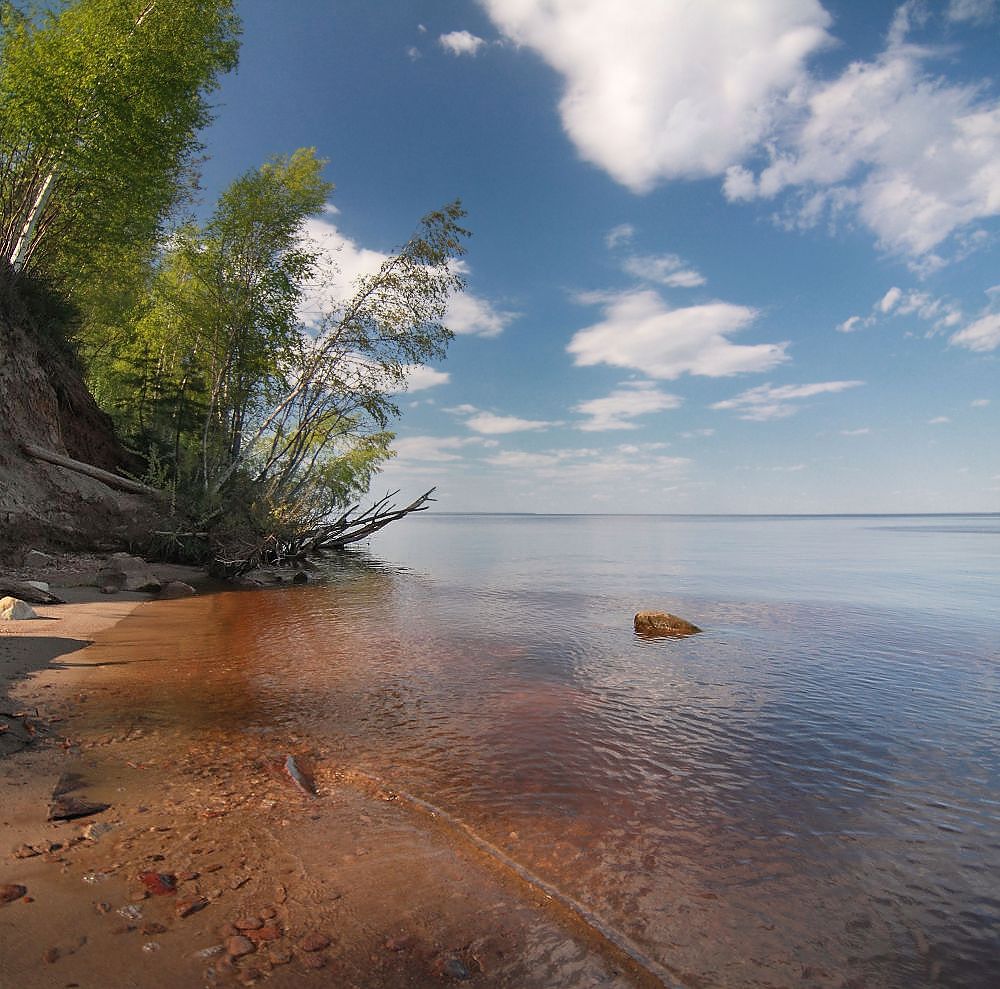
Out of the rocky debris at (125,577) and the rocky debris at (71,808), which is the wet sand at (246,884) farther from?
the rocky debris at (125,577)

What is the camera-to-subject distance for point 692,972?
2.77 meters

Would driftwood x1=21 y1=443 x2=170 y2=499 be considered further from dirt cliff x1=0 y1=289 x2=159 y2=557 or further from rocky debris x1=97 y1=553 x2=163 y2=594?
rocky debris x1=97 y1=553 x2=163 y2=594

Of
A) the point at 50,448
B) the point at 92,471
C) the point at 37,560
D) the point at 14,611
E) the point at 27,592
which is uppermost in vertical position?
the point at 50,448

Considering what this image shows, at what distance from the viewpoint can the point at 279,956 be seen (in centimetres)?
258

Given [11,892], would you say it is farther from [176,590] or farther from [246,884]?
[176,590]

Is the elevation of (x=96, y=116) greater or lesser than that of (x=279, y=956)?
greater

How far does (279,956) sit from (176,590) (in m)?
13.6

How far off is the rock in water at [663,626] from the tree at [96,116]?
52.3 ft

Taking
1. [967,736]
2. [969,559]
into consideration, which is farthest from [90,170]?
[969,559]

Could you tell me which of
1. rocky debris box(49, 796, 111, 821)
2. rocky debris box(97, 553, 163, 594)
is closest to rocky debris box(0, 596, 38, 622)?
rocky debris box(97, 553, 163, 594)

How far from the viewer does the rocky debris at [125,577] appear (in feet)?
44.0

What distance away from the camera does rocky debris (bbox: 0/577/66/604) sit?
1020 centimetres

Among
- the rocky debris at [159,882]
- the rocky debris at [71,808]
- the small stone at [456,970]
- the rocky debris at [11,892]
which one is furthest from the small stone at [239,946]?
the rocky debris at [71,808]

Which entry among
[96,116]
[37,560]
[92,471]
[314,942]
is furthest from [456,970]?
[96,116]
